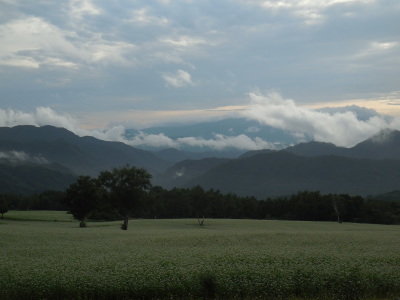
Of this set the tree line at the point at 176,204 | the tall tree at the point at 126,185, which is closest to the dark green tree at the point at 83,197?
the tree line at the point at 176,204

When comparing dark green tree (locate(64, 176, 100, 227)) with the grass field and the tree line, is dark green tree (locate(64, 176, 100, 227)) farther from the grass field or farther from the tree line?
the grass field

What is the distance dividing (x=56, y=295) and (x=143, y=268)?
4.97 meters

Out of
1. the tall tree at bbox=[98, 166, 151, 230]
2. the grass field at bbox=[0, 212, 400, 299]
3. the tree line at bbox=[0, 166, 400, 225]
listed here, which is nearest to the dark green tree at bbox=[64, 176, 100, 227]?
the tree line at bbox=[0, 166, 400, 225]

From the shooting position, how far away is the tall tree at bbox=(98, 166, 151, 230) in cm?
7519

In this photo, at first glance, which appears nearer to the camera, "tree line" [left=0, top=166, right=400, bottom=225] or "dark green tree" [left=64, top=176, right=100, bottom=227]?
"tree line" [left=0, top=166, right=400, bottom=225]

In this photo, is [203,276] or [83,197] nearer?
[203,276]

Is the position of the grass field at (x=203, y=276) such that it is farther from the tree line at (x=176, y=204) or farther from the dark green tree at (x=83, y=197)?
the dark green tree at (x=83, y=197)

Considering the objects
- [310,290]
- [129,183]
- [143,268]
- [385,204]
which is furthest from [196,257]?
[385,204]

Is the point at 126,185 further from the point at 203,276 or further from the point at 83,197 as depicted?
the point at 203,276

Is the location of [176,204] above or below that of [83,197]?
below

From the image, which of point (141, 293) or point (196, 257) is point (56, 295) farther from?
point (196, 257)

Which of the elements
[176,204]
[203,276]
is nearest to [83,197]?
[176,204]

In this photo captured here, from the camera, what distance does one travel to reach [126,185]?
247 ft

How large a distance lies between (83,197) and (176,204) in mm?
57539
